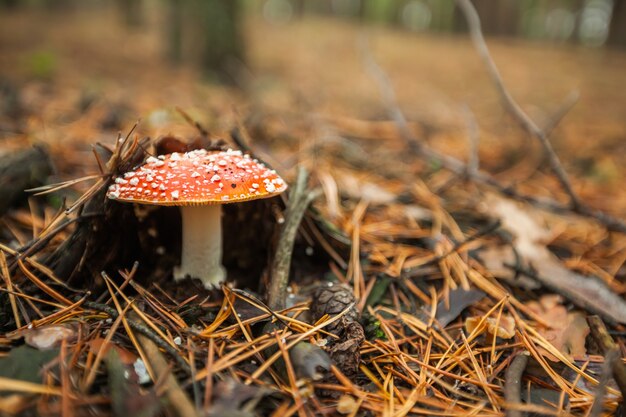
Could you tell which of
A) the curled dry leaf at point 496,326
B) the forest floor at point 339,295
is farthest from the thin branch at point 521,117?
the curled dry leaf at point 496,326

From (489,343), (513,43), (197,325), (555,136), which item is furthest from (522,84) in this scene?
(197,325)

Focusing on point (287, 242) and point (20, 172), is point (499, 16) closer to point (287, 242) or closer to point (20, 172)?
point (287, 242)

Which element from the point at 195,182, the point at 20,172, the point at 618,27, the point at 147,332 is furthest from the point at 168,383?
the point at 618,27

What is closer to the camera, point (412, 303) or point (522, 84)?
point (412, 303)

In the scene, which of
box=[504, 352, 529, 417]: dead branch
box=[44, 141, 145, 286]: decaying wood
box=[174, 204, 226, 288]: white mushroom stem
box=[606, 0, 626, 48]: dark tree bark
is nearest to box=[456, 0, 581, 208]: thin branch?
box=[504, 352, 529, 417]: dead branch

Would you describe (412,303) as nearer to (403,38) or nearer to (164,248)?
(164,248)

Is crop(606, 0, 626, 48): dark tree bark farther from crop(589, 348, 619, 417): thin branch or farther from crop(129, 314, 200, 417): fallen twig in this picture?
crop(129, 314, 200, 417): fallen twig

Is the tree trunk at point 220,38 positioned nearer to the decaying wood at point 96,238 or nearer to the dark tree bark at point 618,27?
the decaying wood at point 96,238
